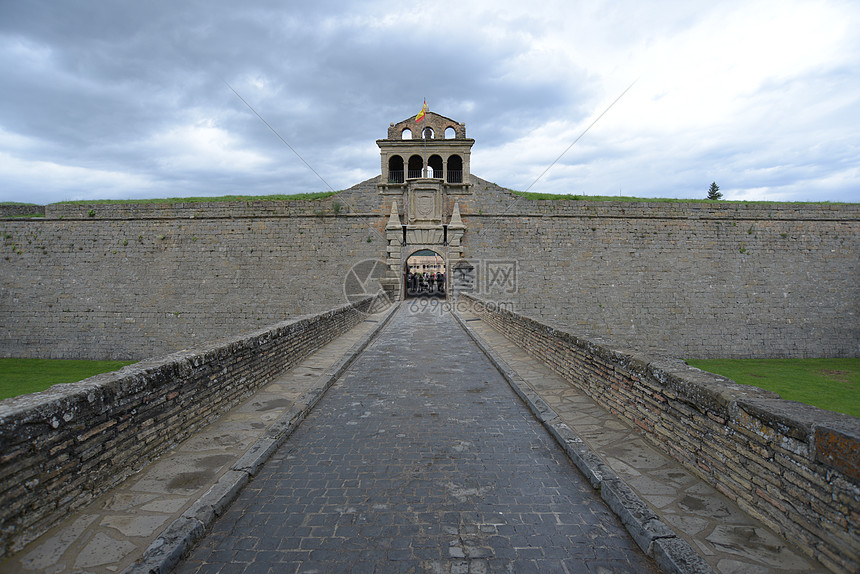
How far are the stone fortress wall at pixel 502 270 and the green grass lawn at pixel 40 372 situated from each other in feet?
2.45

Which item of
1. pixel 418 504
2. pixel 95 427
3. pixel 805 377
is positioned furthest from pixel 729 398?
pixel 805 377

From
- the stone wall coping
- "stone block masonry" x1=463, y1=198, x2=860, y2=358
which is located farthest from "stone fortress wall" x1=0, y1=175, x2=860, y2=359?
the stone wall coping

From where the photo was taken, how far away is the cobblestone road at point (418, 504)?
2514 mm

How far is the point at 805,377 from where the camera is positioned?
13.6 m

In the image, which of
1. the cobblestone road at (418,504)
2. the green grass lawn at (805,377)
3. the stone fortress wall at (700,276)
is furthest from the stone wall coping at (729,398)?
the stone fortress wall at (700,276)

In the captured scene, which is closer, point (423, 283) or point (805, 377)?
point (805, 377)

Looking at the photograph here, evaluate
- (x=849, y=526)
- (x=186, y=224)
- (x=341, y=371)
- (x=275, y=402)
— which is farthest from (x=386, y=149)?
(x=849, y=526)

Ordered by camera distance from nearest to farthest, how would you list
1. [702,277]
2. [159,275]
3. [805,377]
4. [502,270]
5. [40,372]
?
[805,377] < [40,372] < [702,277] < [159,275] < [502,270]

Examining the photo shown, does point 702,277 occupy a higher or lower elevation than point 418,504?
higher

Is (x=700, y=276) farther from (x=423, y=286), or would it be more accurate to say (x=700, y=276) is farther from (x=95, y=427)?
(x=95, y=427)

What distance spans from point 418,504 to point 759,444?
246cm

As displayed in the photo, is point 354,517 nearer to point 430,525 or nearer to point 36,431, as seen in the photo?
point 430,525

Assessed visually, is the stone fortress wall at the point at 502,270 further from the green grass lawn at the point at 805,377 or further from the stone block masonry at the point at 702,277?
the green grass lawn at the point at 805,377

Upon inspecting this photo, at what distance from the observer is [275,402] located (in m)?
5.34
